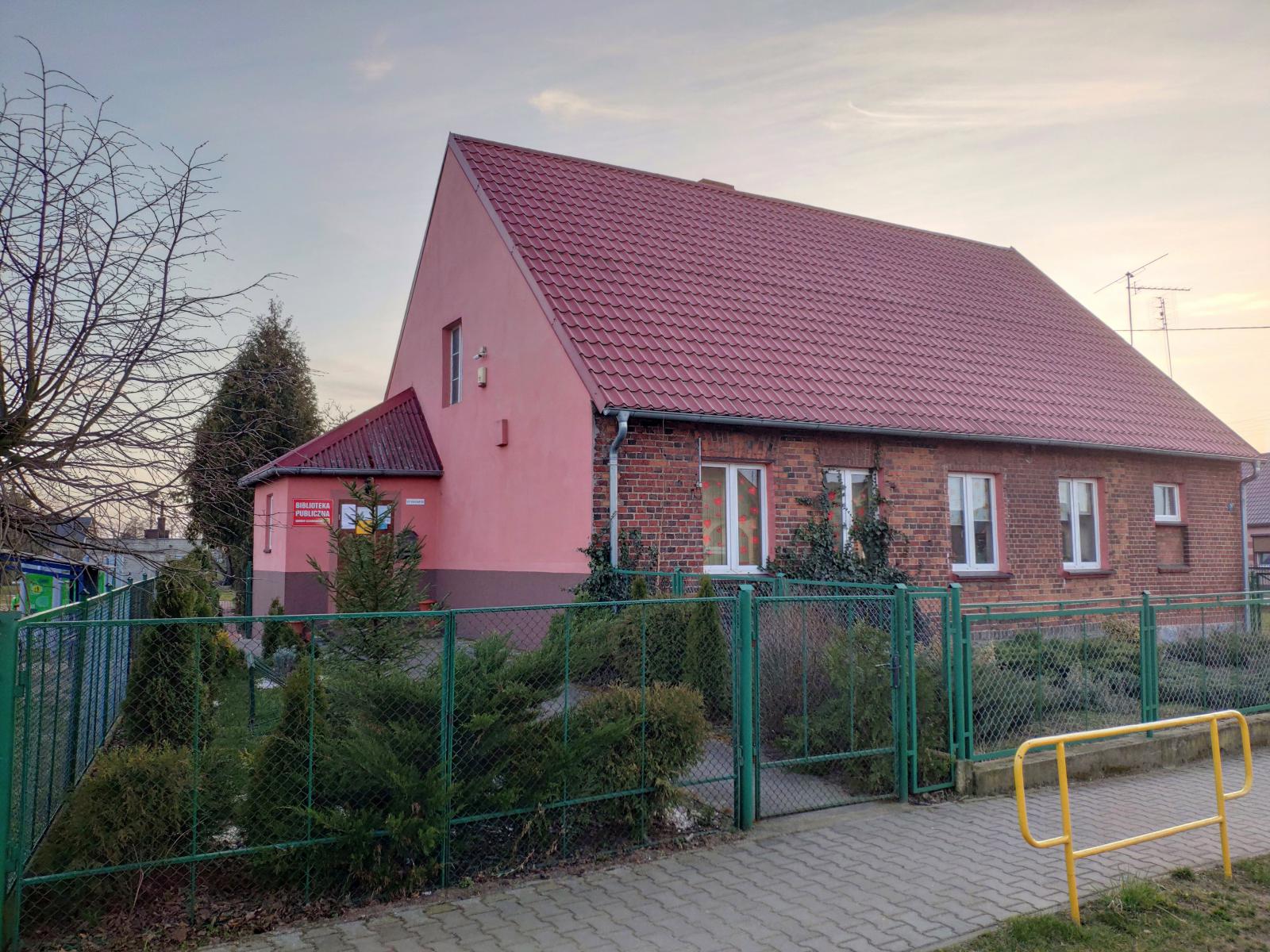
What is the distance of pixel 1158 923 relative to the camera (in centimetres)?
490

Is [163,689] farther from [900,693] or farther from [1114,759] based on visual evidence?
[1114,759]

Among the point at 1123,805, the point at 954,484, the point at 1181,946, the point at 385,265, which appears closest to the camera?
the point at 1181,946

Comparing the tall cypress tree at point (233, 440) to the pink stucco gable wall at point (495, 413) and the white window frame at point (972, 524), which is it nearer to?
the pink stucco gable wall at point (495, 413)

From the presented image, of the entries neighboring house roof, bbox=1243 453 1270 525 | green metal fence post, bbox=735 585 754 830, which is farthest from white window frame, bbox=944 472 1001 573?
neighboring house roof, bbox=1243 453 1270 525

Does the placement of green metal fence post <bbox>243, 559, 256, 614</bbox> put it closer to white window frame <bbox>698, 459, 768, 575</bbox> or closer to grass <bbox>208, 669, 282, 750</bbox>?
grass <bbox>208, 669, 282, 750</bbox>

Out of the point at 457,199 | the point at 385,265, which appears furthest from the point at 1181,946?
the point at 385,265

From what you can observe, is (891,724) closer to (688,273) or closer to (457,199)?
(688,273)

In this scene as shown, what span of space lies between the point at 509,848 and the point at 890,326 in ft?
41.3

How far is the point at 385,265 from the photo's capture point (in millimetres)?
19672

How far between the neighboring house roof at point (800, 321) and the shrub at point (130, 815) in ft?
22.4

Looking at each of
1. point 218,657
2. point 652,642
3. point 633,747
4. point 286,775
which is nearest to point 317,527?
point 218,657

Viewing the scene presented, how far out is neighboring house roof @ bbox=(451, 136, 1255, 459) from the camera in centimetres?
1245

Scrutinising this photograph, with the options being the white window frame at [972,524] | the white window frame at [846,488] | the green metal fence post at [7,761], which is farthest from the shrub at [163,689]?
the white window frame at [972,524]

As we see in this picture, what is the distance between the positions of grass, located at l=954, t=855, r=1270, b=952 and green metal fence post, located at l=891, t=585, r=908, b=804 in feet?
6.17
